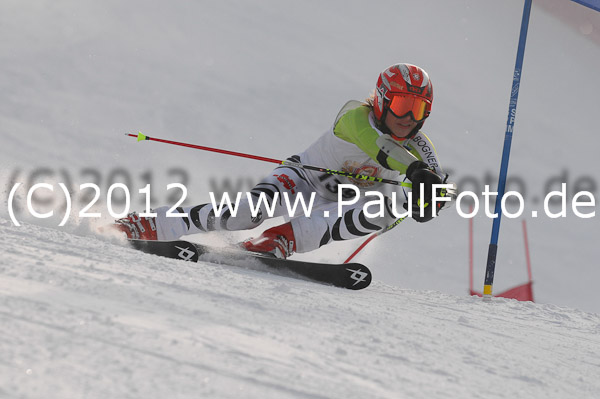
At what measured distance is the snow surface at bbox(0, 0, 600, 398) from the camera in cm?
125

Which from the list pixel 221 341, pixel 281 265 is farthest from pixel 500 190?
pixel 221 341

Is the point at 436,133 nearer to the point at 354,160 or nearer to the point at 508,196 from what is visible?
the point at 508,196

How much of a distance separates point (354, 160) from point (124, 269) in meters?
1.71

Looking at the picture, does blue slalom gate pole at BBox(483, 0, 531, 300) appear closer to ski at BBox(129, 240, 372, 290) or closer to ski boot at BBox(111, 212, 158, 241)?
ski at BBox(129, 240, 372, 290)

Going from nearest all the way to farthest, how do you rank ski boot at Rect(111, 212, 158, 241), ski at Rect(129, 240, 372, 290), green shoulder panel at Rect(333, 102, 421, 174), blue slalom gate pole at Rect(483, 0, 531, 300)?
ski at Rect(129, 240, 372, 290) < green shoulder panel at Rect(333, 102, 421, 174) < ski boot at Rect(111, 212, 158, 241) < blue slalom gate pole at Rect(483, 0, 531, 300)

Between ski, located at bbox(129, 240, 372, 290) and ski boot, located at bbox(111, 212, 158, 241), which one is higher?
ski boot, located at bbox(111, 212, 158, 241)

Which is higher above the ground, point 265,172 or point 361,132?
point 265,172

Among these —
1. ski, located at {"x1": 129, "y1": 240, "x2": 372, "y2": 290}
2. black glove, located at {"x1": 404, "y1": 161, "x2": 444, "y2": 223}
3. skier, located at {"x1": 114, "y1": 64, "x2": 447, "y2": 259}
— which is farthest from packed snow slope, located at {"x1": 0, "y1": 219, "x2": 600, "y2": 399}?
skier, located at {"x1": 114, "y1": 64, "x2": 447, "y2": 259}

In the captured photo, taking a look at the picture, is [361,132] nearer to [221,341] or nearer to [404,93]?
[404,93]

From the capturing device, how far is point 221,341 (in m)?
1.34

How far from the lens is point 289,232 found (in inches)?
129

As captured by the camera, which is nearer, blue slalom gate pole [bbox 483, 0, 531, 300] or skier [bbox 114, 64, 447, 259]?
skier [bbox 114, 64, 447, 259]

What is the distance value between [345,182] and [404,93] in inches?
22.8

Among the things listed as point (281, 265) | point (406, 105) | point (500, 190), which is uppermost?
point (406, 105)
